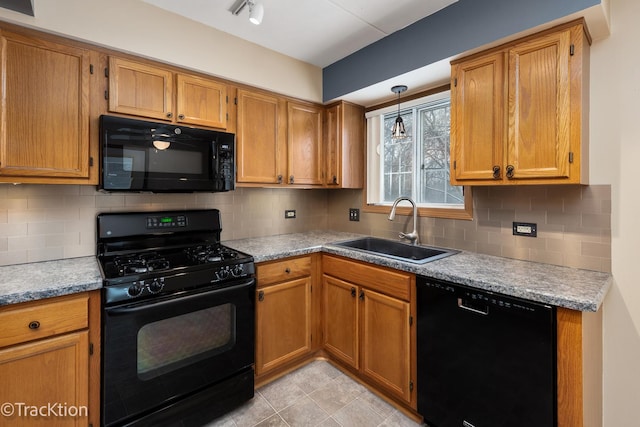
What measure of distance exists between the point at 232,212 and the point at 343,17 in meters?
1.62

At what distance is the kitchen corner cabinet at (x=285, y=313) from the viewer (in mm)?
1988

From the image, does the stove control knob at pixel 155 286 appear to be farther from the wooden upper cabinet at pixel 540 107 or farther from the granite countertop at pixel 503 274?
the wooden upper cabinet at pixel 540 107

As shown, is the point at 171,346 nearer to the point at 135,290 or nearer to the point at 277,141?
the point at 135,290

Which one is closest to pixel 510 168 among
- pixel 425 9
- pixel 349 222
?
pixel 425 9

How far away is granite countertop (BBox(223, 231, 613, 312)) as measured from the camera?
1.20 meters

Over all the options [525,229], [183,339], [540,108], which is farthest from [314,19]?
[183,339]

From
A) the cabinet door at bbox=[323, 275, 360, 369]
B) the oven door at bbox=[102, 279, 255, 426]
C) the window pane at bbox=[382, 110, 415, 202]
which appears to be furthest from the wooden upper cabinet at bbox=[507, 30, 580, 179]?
the oven door at bbox=[102, 279, 255, 426]

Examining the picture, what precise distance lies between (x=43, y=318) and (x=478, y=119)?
7.78ft

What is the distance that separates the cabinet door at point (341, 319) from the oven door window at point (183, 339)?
746 millimetres

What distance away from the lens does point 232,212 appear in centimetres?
246

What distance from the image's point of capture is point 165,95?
74.3 inches

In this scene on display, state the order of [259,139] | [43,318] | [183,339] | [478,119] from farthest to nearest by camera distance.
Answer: [259,139], [478,119], [183,339], [43,318]

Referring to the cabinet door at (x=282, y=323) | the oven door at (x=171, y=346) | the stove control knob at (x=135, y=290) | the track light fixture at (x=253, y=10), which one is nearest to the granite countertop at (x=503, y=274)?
the cabinet door at (x=282, y=323)

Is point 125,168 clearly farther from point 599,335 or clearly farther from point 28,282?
point 599,335
